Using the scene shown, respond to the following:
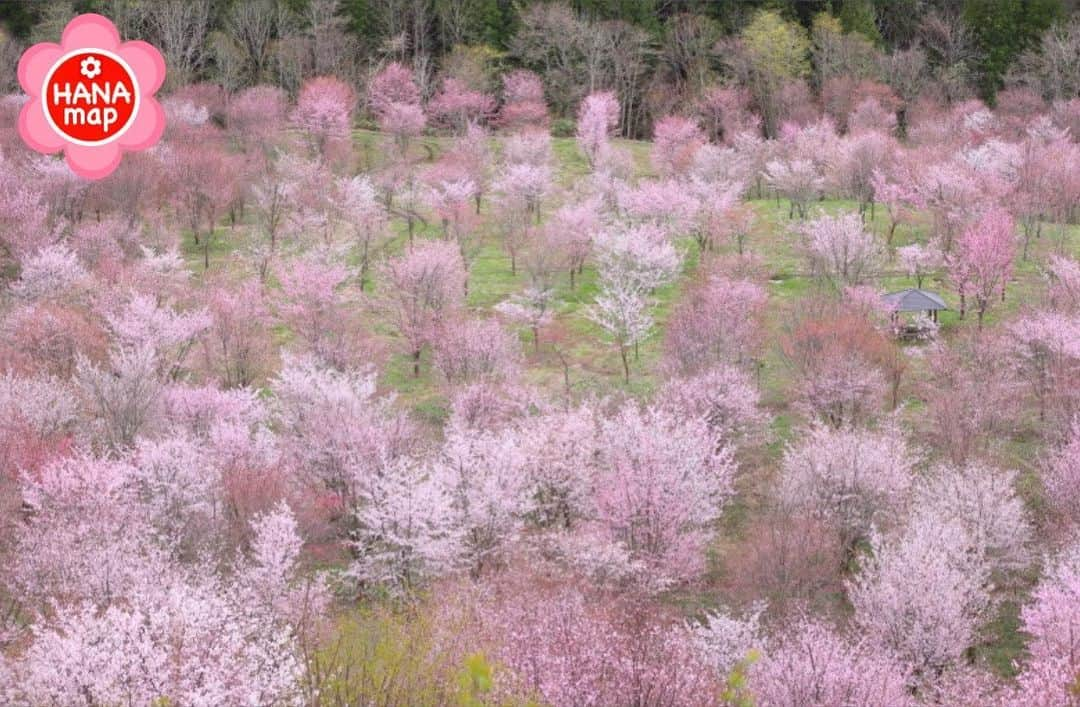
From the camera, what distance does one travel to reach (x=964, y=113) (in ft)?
285

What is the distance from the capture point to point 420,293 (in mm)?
52656

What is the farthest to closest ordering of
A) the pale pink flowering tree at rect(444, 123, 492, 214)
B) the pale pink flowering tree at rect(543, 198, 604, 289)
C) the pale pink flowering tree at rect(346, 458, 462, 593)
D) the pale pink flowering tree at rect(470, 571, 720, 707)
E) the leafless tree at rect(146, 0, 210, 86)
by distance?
the leafless tree at rect(146, 0, 210, 86), the pale pink flowering tree at rect(444, 123, 492, 214), the pale pink flowering tree at rect(543, 198, 604, 289), the pale pink flowering tree at rect(346, 458, 462, 593), the pale pink flowering tree at rect(470, 571, 720, 707)

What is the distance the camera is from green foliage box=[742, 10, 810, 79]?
314 feet

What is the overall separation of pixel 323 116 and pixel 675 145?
2956 centimetres

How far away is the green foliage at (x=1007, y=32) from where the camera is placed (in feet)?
318

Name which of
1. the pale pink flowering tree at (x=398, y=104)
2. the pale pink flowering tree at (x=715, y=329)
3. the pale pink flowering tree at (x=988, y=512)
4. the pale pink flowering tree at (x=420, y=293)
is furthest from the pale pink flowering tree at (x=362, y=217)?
the pale pink flowering tree at (x=988, y=512)

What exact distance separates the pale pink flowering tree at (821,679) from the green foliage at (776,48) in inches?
3168

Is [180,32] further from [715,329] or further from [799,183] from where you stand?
[715,329]

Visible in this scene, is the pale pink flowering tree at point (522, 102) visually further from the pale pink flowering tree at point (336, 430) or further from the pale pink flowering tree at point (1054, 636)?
the pale pink flowering tree at point (1054, 636)

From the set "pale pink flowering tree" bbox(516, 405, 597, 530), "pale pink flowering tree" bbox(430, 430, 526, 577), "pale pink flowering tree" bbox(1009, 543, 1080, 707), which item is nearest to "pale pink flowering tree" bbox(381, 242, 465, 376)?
"pale pink flowering tree" bbox(516, 405, 597, 530)

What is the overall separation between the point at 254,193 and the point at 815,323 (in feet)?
145

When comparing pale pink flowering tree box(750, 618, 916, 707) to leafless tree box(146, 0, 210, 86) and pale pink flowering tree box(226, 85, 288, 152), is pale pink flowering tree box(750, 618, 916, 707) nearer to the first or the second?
pale pink flowering tree box(226, 85, 288, 152)

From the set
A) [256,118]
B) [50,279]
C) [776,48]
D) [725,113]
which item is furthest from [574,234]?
[776,48]

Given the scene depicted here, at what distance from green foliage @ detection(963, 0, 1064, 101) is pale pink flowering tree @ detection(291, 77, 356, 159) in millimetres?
62868
